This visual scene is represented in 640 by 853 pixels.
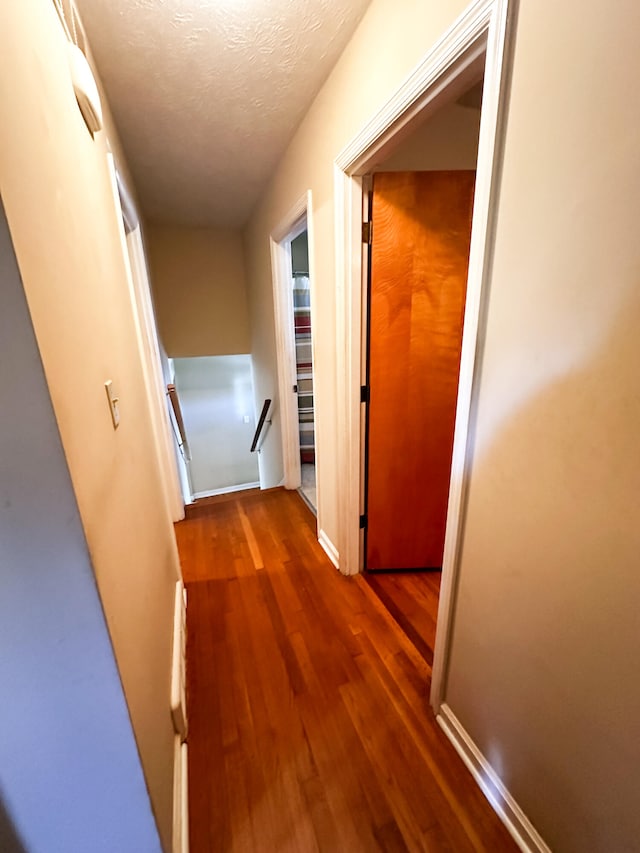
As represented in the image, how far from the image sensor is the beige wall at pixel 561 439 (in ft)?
1.96

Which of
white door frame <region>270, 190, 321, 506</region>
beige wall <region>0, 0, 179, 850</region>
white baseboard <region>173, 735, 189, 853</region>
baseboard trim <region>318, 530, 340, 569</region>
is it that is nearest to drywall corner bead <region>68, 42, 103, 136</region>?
beige wall <region>0, 0, 179, 850</region>

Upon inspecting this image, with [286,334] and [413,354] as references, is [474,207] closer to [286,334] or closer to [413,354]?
[413,354]

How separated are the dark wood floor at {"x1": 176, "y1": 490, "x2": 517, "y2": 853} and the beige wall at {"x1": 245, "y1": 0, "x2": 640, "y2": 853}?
0.24m

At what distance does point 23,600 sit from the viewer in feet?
1.79

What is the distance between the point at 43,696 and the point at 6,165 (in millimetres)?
837

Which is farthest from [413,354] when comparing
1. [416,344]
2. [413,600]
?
[413,600]

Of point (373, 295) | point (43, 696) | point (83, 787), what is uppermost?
point (373, 295)

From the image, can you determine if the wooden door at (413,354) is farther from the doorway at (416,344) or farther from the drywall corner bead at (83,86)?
the drywall corner bead at (83,86)

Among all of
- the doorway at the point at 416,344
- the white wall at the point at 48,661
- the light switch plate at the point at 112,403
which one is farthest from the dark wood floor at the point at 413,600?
the light switch plate at the point at 112,403

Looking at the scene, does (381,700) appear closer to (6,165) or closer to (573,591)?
(573,591)

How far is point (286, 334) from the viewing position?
2711 mm

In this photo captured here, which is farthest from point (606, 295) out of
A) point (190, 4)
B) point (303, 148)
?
point (303, 148)

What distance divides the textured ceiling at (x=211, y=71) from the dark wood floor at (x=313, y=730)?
7.87ft

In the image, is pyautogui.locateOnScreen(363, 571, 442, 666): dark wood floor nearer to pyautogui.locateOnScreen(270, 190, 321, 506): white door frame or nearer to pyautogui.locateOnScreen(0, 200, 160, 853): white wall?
pyautogui.locateOnScreen(270, 190, 321, 506): white door frame
